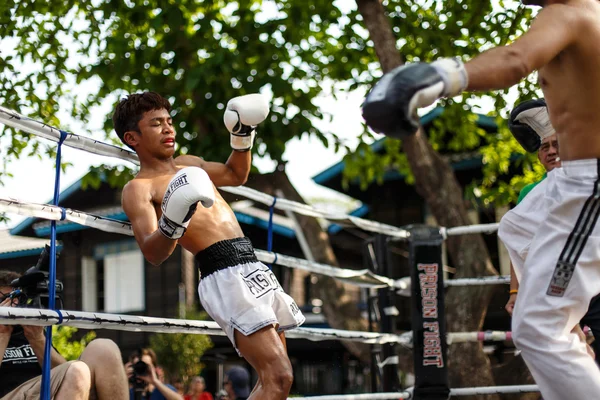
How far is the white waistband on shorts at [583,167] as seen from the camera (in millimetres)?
1937

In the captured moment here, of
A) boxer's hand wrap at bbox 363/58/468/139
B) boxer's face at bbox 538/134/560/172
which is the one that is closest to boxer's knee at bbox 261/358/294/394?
boxer's hand wrap at bbox 363/58/468/139

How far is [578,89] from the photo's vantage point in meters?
1.95

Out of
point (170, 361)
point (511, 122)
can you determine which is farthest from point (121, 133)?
point (170, 361)

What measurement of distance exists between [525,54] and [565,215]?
43 centimetres

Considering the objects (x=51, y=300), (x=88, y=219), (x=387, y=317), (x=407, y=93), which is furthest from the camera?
(x=387, y=317)

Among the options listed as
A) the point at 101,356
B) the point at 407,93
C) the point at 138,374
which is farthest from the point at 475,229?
the point at 407,93

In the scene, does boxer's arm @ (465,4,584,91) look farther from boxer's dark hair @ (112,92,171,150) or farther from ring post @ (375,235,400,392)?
ring post @ (375,235,400,392)

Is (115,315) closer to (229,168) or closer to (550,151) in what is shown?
(229,168)

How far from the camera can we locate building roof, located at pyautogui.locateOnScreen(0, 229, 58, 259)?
274cm

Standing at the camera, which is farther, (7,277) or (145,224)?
(7,277)

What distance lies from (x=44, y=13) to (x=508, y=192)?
4.40 meters

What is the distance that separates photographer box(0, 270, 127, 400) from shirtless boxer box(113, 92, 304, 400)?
1.22 feet

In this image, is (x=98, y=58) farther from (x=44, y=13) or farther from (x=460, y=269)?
(x=460, y=269)

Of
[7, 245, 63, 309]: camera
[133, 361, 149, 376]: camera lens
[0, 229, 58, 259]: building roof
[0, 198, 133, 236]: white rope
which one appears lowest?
[133, 361, 149, 376]: camera lens
